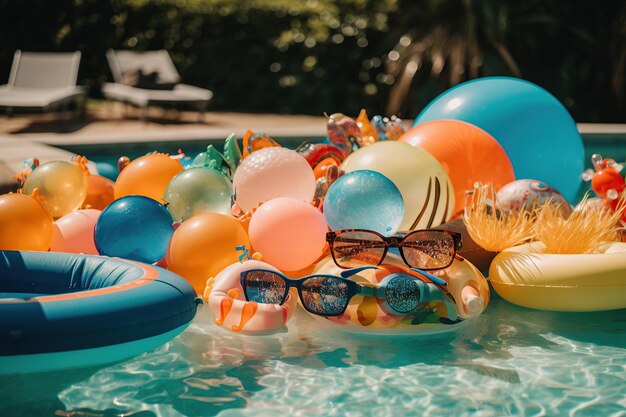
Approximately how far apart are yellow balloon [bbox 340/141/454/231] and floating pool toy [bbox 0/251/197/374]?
1592mm

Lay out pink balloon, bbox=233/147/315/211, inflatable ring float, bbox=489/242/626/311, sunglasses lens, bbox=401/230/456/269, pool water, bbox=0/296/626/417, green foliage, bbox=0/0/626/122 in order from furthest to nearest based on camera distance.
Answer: green foliage, bbox=0/0/626/122, pink balloon, bbox=233/147/315/211, inflatable ring float, bbox=489/242/626/311, sunglasses lens, bbox=401/230/456/269, pool water, bbox=0/296/626/417

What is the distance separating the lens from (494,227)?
438 centimetres

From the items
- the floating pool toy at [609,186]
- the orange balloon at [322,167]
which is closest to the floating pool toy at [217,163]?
the orange balloon at [322,167]

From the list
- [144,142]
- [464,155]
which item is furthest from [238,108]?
[464,155]

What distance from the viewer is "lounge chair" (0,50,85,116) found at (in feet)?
39.8

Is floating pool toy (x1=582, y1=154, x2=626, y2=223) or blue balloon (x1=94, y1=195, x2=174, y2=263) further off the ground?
floating pool toy (x1=582, y1=154, x2=626, y2=223)

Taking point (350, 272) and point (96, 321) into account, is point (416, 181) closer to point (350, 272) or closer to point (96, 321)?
point (350, 272)

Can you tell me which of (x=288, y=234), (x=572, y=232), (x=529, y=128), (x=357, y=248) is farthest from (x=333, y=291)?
(x=529, y=128)

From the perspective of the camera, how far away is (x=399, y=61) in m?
12.9

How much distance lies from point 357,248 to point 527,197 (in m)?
1.39

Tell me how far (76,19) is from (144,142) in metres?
6.58

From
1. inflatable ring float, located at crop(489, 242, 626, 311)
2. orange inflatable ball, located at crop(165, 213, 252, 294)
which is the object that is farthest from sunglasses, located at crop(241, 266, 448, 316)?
inflatable ring float, located at crop(489, 242, 626, 311)

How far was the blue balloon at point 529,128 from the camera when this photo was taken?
570cm

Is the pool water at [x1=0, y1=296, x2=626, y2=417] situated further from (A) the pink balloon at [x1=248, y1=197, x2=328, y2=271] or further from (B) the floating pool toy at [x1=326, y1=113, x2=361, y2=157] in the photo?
(B) the floating pool toy at [x1=326, y1=113, x2=361, y2=157]
